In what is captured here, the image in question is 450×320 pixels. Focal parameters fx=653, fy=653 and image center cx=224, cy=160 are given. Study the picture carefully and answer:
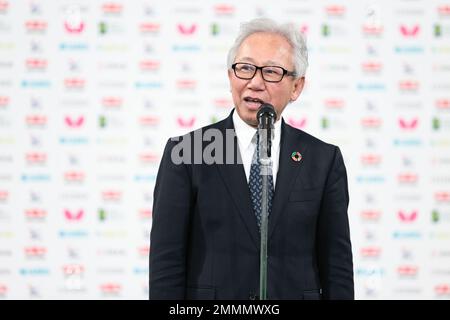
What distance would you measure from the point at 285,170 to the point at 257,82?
25cm

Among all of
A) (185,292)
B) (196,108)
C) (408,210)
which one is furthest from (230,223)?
(408,210)

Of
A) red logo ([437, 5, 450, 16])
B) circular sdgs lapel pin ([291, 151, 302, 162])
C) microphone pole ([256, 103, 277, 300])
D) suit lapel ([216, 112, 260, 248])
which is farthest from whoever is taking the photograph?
red logo ([437, 5, 450, 16])

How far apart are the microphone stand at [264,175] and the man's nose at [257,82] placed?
25 centimetres

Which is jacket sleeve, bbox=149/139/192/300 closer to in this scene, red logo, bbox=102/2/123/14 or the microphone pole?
the microphone pole

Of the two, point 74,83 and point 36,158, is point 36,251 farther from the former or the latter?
point 74,83

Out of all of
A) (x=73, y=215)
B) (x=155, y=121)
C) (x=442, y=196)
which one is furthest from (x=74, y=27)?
(x=442, y=196)

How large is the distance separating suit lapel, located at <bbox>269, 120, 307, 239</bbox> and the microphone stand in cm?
25

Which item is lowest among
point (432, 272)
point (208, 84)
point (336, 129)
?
point (432, 272)

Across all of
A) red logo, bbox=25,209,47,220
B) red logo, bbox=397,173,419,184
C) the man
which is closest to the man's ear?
the man

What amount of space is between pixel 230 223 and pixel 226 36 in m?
2.91

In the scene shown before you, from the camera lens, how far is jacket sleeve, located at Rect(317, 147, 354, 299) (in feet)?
5.92
